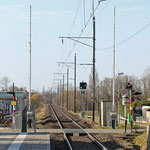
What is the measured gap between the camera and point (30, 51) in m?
34.9

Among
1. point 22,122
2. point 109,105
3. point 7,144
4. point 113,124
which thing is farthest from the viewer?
point 109,105

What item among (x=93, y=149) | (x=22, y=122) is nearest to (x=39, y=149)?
(x=93, y=149)

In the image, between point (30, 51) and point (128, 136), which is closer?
point (128, 136)

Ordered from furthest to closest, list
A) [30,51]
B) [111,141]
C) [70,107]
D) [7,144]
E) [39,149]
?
[70,107] → [30,51] → [111,141] → [7,144] → [39,149]

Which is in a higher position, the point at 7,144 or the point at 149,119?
the point at 149,119

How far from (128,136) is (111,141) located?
2368 mm

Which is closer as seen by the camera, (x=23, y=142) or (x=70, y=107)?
(x=23, y=142)

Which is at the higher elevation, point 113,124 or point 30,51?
point 30,51

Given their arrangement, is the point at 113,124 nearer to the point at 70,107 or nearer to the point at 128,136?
the point at 128,136

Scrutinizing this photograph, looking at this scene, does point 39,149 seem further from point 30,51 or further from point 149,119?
point 30,51

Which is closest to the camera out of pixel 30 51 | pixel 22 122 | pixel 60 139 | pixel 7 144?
pixel 7 144

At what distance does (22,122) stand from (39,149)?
9.32 metres

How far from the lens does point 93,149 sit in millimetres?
15625

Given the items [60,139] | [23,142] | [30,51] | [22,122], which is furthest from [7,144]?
[30,51]
